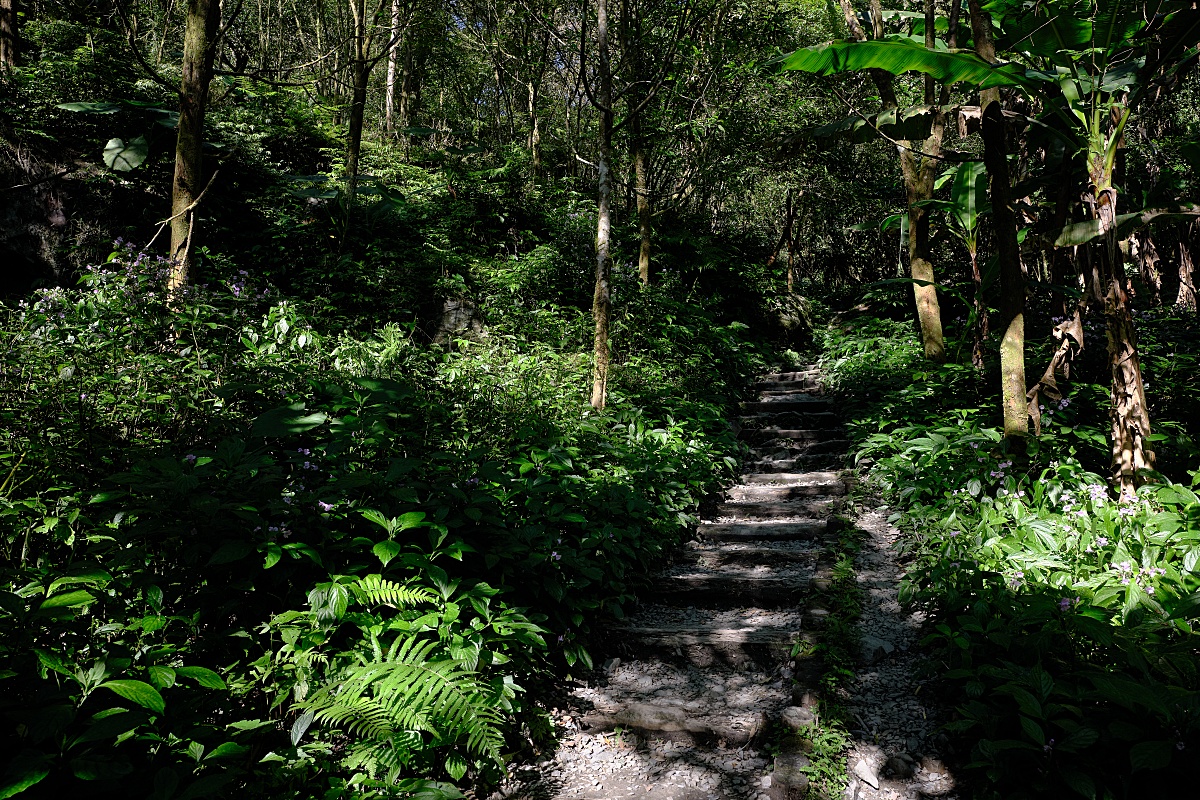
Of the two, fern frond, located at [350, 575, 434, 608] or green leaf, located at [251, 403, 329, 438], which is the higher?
green leaf, located at [251, 403, 329, 438]

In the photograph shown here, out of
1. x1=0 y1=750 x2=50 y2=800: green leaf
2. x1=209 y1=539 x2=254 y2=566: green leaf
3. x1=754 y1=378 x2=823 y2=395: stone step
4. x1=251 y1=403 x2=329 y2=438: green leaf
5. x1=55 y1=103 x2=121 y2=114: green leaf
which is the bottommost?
x1=0 y1=750 x2=50 y2=800: green leaf

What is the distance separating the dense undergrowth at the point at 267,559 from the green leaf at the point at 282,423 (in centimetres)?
2

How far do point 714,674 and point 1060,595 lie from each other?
5.88ft

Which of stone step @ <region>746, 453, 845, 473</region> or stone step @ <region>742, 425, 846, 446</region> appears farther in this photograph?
stone step @ <region>742, 425, 846, 446</region>

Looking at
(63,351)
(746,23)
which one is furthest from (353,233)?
(746,23)

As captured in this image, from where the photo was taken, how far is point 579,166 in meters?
16.5

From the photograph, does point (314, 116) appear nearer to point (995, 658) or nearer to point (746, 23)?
point (746, 23)

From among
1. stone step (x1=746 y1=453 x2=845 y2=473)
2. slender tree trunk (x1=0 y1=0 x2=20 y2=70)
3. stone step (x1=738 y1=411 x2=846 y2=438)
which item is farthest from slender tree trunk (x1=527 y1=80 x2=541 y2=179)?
stone step (x1=746 y1=453 x2=845 y2=473)

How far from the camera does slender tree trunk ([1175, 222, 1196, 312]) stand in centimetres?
1014

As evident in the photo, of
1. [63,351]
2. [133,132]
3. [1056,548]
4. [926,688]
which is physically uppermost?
[133,132]

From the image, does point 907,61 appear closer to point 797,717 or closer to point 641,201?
point 797,717

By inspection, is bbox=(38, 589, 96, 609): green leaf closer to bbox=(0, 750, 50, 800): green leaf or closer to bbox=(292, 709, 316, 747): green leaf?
bbox=(0, 750, 50, 800): green leaf

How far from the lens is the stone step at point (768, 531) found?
538 cm

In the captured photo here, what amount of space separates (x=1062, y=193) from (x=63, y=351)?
6.70m
